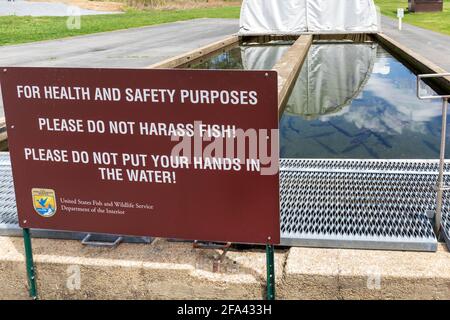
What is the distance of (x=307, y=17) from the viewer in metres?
24.3

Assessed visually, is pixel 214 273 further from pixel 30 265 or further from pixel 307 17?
pixel 307 17

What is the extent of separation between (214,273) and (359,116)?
6625 mm

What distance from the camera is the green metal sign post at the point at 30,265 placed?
342 centimetres

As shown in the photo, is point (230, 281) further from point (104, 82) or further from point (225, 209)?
point (104, 82)

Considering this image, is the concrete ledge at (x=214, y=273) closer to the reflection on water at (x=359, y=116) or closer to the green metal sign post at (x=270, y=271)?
the green metal sign post at (x=270, y=271)

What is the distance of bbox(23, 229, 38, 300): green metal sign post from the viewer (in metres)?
3.42

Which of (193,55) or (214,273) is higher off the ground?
(214,273)

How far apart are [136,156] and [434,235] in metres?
1.85

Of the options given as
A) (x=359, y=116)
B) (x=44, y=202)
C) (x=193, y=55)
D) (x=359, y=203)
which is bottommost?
(x=359, y=116)

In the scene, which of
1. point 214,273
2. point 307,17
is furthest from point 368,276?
point 307,17

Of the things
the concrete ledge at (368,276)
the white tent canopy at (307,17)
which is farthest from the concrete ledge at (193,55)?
the concrete ledge at (368,276)

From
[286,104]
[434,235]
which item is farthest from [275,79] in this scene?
[286,104]

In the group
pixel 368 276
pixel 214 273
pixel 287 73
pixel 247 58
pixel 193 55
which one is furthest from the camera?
pixel 247 58

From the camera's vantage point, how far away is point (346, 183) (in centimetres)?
439
